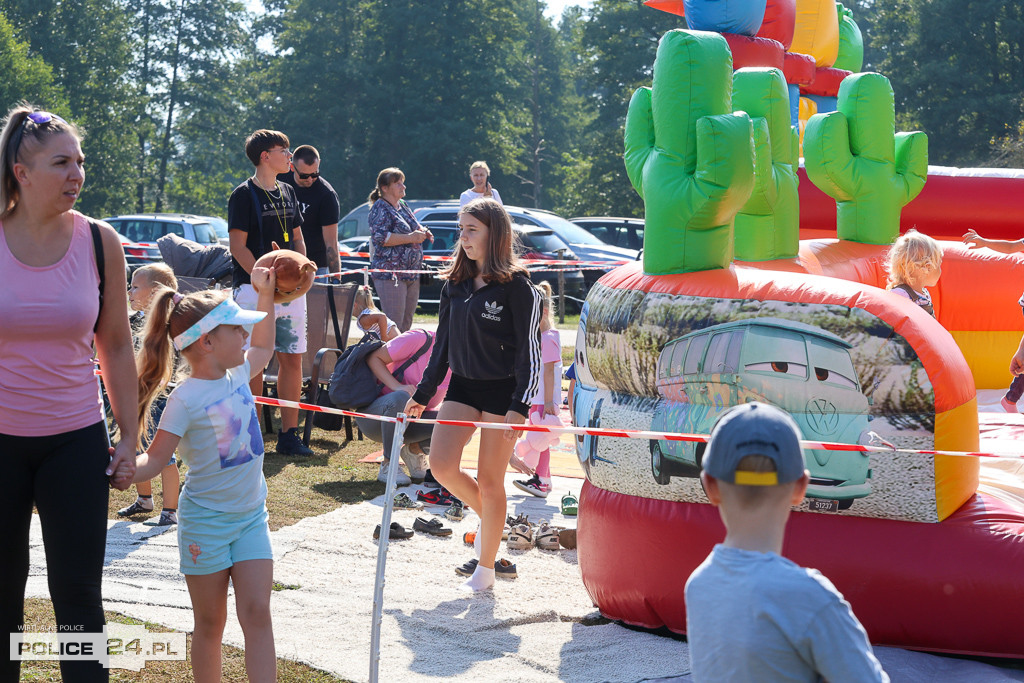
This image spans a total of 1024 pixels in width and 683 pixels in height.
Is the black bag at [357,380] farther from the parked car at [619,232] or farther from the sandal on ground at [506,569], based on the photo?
the parked car at [619,232]

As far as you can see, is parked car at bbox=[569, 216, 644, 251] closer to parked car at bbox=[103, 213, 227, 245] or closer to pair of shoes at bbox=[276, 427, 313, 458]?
parked car at bbox=[103, 213, 227, 245]

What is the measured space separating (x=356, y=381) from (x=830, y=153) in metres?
3.76

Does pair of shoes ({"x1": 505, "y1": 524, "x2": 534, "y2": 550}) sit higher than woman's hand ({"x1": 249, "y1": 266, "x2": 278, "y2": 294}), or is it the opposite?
woman's hand ({"x1": 249, "y1": 266, "x2": 278, "y2": 294})

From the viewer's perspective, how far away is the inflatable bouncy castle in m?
4.16

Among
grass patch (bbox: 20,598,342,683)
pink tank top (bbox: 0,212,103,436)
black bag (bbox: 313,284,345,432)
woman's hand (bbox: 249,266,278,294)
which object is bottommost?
grass patch (bbox: 20,598,342,683)

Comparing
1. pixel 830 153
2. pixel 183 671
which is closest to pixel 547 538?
pixel 183 671

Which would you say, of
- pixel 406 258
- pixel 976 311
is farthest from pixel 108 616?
pixel 976 311

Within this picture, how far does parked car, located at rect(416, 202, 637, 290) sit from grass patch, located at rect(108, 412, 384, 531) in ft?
31.5

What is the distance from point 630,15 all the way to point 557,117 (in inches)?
624

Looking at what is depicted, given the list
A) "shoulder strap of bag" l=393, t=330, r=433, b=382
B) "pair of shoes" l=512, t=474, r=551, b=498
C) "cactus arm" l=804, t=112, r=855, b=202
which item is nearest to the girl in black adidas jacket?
"pair of shoes" l=512, t=474, r=551, b=498

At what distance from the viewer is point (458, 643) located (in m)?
4.51

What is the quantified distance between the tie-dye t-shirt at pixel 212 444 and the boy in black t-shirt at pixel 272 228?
13.8ft

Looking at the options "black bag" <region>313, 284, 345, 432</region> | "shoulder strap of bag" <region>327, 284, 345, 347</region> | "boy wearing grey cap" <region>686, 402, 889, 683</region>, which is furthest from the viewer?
"shoulder strap of bag" <region>327, 284, 345, 347</region>

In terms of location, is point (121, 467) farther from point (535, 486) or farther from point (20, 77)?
point (20, 77)
